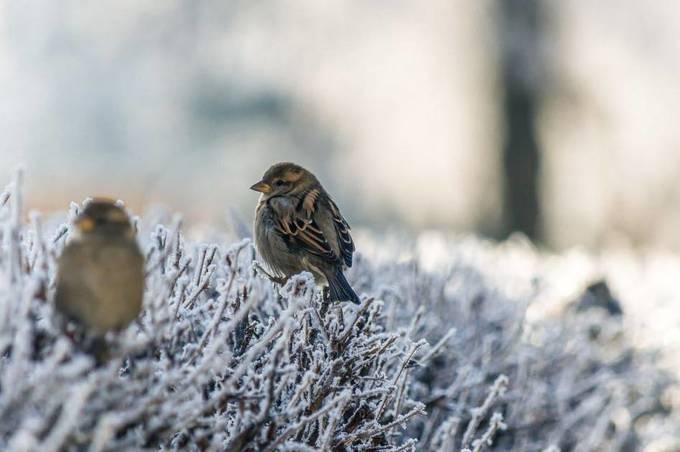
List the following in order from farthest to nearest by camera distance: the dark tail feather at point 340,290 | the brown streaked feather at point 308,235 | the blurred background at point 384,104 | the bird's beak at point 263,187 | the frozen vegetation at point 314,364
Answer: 1. the blurred background at point 384,104
2. the bird's beak at point 263,187
3. the brown streaked feather at point 308,235
4. the dark tail feather at point 340,290
5. the frozen vegetation at point 314,364

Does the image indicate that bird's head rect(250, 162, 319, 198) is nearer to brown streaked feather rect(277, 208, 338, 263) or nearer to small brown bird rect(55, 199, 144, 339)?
brown streaked feather rect(277, 208, 338, 263)

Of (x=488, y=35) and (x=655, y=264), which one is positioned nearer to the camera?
(x=655, y=264)

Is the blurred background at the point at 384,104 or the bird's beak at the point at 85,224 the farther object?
the blurred background at the point at 384,104

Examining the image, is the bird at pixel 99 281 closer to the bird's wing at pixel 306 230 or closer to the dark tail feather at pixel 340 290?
the dark tail feather at pixel 340 290

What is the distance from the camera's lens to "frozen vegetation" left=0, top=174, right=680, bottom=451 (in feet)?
7.39

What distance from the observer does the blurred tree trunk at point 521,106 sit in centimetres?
2020

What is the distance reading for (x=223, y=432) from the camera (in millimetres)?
2846

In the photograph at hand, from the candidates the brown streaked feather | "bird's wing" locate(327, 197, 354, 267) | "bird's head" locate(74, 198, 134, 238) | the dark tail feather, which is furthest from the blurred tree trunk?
"bird's head" locate(74, 198, 134, 238)

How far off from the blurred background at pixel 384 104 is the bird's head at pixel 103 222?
16559mm

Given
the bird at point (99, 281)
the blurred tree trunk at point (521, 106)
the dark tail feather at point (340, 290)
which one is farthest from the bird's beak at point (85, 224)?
the blurred tree trunk at point (521, 106)

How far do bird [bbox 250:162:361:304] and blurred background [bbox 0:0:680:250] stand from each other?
14.3 metres

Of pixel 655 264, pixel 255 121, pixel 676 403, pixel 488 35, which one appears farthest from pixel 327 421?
pixel 255 121

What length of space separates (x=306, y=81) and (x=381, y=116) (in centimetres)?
178

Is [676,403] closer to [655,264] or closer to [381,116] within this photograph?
[655,264]
